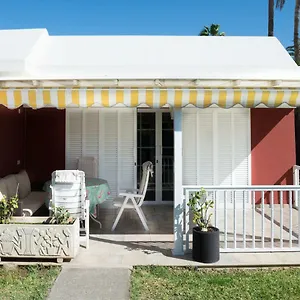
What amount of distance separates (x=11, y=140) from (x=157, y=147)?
5.53 meters

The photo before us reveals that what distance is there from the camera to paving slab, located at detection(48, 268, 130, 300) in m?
5.71

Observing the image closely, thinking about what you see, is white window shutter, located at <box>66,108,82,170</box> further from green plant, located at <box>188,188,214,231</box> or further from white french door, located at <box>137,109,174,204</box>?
green plant, located at <box>188,188,214,231</box>

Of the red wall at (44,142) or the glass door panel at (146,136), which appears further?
the glass door panel at (146,136)

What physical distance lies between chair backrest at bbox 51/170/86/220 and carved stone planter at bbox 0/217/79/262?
150 cm

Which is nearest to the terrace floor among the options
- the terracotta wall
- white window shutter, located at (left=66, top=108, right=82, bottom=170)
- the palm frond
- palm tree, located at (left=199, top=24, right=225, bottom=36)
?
Answer: the terracotta wall

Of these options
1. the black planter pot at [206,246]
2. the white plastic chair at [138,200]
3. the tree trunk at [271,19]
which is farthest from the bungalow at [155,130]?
the tree trunk at [271,19]

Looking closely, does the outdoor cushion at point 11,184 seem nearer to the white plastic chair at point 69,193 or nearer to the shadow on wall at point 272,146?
the white plastic chair at point 69,193

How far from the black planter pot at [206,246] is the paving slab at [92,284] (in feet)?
5.16

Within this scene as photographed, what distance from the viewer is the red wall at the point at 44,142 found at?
1320cm

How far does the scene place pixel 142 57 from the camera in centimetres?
1187

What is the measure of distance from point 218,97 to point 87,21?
16050 millimetres

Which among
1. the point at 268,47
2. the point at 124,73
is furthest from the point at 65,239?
the point at 268,47

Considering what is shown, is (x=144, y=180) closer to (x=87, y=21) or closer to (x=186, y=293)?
(x=186, y=293)

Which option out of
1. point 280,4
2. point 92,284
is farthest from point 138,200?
point 280,4
